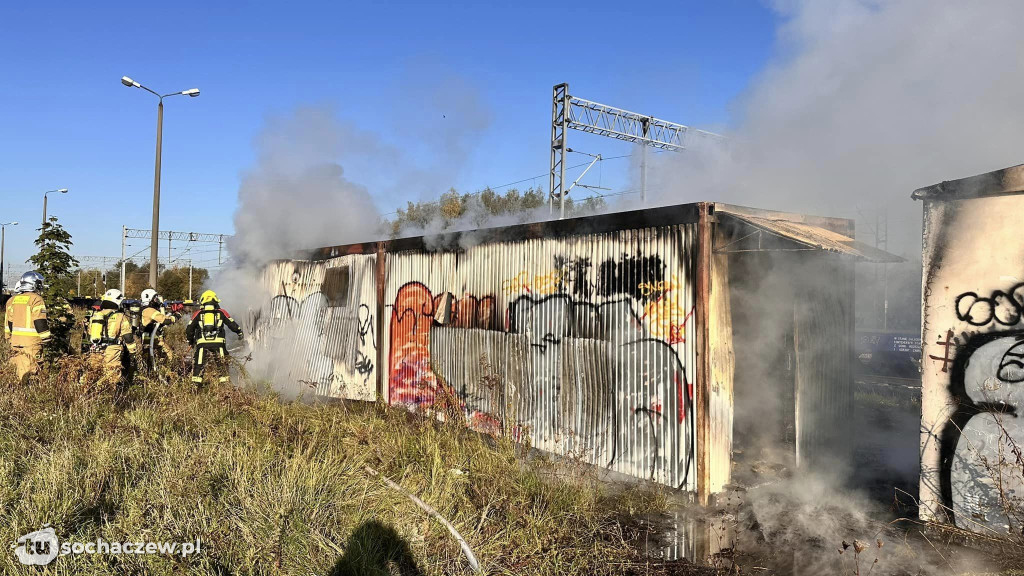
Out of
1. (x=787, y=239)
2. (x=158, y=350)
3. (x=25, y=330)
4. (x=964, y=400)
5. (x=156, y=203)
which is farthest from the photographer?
(x=156, y=203)

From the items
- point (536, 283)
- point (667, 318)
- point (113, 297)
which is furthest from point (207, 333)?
point (667, 318)

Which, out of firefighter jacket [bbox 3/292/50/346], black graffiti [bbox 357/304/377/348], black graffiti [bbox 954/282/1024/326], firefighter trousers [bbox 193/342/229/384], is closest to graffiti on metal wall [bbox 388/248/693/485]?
black graffiti [bbox 357/304/377/348]

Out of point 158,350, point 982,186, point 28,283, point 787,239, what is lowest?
point 158,350

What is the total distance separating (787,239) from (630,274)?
1.53 metres

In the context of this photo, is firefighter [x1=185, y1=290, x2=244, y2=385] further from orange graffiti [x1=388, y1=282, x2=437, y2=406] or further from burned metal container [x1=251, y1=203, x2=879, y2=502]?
burned metal container [x1=251, y1=203, x2=879, y2=502]

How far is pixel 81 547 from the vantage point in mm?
3729

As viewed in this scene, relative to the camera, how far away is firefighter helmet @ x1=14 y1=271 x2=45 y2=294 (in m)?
8.66

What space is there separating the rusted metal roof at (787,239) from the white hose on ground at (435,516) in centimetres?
351

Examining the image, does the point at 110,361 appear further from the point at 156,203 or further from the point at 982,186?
the point at 982,186

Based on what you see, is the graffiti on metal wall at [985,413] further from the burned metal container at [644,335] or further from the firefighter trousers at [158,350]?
the firefighter trousers at [158,350]

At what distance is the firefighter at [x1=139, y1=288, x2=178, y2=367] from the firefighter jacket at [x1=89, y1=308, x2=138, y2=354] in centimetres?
75

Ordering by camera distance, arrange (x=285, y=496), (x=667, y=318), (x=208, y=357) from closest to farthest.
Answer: (x=285, y=496), (x=667, y=318), (x=208, y=357)

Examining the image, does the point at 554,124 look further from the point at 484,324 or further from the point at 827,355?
the point at 827,355

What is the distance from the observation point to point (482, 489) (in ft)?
16.8
